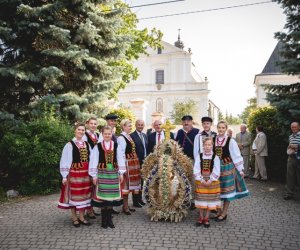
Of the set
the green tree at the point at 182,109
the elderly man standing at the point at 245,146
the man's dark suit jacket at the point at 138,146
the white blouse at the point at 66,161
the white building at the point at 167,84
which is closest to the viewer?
the white blouse at the point at 66,161

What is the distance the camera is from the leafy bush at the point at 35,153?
8.53 metres

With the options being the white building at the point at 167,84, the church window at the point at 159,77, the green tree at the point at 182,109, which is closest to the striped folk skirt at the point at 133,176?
the green tree at the point at 182,109

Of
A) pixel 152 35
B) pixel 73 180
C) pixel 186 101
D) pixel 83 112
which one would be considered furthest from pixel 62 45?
pixel 186 101

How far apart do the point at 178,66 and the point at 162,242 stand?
152ft

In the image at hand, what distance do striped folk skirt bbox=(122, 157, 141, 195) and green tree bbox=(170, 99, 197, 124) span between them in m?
37.5

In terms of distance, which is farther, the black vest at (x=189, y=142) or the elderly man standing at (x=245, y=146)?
the elderly man standing at (x=245, y=146)

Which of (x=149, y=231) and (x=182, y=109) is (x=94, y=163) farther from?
(x=182, y=109)

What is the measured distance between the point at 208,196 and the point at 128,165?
1.89m

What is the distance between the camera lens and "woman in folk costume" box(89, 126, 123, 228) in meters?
5.81

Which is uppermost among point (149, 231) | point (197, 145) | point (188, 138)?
point (188, 138)

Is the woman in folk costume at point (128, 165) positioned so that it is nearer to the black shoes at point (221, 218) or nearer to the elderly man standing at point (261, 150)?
the black shoes at point (221, 218)

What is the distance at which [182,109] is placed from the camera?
44.8 metres

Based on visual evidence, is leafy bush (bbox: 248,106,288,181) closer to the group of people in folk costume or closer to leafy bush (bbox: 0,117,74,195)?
the group of people in folk costume

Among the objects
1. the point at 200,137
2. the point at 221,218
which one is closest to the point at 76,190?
the point at 200,137
